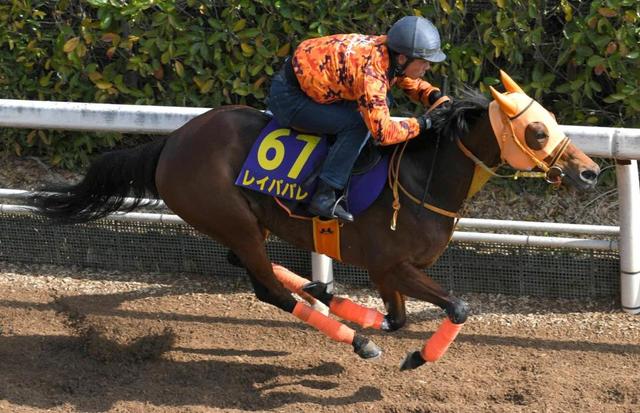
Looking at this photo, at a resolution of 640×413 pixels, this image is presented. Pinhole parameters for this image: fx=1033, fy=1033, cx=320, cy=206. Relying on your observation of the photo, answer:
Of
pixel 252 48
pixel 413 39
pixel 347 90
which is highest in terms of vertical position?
pixel 413 39

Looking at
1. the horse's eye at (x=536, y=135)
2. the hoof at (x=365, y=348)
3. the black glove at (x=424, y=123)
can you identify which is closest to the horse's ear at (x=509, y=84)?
the horse's eye at (x=536, y=135)

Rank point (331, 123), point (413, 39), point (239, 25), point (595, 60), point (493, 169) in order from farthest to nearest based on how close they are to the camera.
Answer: point (239, 25), point (595, 60), point (331, 123), point (493, 169), point (413, 39)

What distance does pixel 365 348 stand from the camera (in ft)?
18.6

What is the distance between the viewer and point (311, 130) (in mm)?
5445

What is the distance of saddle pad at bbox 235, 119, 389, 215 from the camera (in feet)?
17.8

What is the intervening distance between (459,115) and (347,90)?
586 millimetres

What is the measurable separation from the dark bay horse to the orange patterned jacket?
1.04 ft

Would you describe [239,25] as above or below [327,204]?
above

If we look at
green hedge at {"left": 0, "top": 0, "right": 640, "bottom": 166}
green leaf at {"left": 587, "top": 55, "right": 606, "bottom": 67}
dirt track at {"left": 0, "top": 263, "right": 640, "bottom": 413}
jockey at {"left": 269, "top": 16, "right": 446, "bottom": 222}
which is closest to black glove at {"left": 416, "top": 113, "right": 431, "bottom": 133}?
jockey at {"left": 269, "top": 16, "right": 446, "bottom": 222}

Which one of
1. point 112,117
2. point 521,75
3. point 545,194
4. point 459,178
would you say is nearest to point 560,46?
point 521,75

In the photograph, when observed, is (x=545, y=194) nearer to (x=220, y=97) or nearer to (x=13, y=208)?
(x=220, y=97)

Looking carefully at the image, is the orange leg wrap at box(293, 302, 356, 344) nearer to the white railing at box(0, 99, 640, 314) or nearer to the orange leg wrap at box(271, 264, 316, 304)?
the orange leg wrap at box(271, 264, 316, 304)

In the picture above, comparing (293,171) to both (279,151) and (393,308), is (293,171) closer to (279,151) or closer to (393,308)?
(279,151)

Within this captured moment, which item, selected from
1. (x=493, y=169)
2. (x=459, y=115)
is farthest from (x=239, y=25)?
(x=493, y=169)
